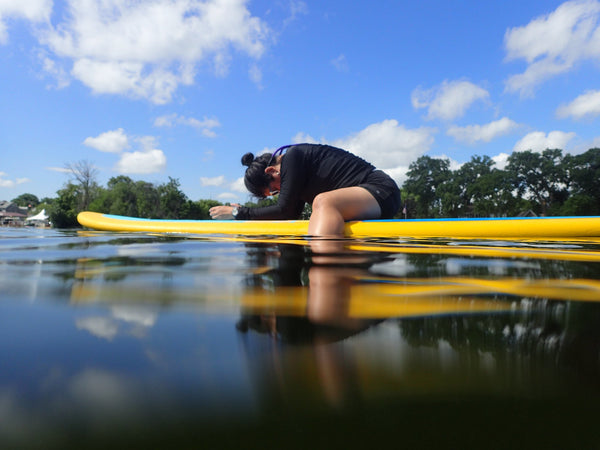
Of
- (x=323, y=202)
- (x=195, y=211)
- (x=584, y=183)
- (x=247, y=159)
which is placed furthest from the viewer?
(x=195, y=211)

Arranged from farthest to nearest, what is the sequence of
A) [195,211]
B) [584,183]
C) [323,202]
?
[195,211], [584,183], [323,202]

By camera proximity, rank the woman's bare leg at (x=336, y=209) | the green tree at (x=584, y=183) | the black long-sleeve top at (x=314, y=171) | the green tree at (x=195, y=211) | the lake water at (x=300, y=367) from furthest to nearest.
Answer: the green tree at (x=195, y=211), the green tree at (x=584, y=183), the black long-sleeve top at (x=314, y=171), the woman's bare leg at (x=336, y=209), the lake water at (x=300, y=367)

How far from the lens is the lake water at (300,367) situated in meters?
0.25

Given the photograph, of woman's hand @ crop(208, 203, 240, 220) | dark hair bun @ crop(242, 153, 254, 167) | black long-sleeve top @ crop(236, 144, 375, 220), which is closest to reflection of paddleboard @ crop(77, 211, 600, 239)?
black long-sleeve top @ crop(236, 144, 375, 220)

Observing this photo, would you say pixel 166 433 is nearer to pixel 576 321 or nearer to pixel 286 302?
pixel 286 302

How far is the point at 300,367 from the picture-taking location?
0.34 metres

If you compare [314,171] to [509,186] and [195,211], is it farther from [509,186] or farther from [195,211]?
[509,186]

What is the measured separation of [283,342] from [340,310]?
16 cm

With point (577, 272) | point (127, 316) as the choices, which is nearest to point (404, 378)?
point (127, 316)

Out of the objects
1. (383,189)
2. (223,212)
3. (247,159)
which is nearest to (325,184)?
(383,189)

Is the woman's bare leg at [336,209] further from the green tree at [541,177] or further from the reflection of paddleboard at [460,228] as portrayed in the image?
the green tree at [541,177]

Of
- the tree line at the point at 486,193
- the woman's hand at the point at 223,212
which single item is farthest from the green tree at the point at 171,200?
the woman's hand at the point at 223,212

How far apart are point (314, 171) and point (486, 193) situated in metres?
42.9

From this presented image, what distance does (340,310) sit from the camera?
1.78 feet
